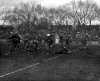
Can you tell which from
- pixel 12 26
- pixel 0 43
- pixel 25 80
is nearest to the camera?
pixel 25 80

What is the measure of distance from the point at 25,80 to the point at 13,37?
2035cm

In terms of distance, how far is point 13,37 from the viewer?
2830 centimetres

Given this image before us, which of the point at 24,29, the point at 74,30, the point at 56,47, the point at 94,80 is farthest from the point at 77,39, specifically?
the point at 94,80

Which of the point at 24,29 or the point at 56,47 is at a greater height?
the point at 24,29

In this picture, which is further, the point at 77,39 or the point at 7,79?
the point at 77,39

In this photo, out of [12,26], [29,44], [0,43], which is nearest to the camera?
[29,44]

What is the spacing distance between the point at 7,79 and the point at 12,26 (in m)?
43.9

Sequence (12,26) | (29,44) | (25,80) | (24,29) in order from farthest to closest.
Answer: (12,26)
(24,29)
(29,44)
(25,80)

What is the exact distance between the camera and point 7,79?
28.6ft

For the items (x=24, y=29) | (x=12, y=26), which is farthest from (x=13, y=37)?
(x=12, y=26)

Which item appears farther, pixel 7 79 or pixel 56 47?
pixel 56 47

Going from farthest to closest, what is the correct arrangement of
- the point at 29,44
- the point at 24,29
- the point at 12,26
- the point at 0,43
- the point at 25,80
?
1. the point at 12,26
2. the point at 24,29
3. the point at 0,43
4. the point at 29,44
5. the point at 25,80

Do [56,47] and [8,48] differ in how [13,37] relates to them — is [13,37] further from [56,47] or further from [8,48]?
[56,47]

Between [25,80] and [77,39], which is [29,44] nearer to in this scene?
[25,80]
